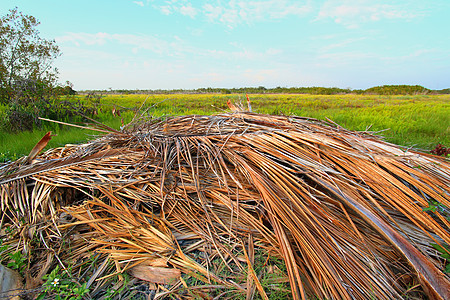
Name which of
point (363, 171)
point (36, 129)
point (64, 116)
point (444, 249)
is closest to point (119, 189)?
point (363, 171)

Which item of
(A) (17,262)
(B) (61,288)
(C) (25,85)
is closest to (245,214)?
(B) (61,288)

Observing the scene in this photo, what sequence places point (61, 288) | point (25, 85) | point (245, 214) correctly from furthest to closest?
point (25, 85) < point (245, 214) < point (61, 288)

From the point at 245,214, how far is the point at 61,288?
1.12m

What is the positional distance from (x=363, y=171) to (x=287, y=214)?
2.06 ft

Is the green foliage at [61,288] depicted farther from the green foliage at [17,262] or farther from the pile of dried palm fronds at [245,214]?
the green foliage at [17,262]

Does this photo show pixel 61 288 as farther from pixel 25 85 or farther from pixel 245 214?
pixel 25 85

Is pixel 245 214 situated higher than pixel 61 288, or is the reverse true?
pixel 245 214

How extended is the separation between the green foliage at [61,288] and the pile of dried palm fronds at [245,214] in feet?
0.19

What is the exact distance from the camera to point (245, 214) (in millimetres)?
1513

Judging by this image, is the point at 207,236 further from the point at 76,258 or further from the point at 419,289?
the point at 419,289

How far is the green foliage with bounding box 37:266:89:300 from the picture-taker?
3.64ft

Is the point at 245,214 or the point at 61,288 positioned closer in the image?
the point at 61,288

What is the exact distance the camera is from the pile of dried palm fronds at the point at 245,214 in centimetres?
114

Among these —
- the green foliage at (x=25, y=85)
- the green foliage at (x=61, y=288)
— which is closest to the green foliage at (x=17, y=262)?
the green foliage at (x=61, y=288)
